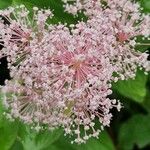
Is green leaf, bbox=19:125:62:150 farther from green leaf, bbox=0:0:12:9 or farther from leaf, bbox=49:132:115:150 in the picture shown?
green leaf, bbox=0:0:12:9

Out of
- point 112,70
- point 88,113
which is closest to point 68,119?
point 88,113

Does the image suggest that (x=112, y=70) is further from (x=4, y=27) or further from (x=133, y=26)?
(x=4, y=27)

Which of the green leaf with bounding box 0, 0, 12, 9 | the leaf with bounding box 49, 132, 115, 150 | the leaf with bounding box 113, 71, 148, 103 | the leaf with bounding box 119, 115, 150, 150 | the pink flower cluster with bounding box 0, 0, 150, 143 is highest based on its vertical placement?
the green leaf with bounding box 0, 0, 12, 9

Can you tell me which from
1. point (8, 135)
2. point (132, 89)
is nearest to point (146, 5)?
point (132, 89)

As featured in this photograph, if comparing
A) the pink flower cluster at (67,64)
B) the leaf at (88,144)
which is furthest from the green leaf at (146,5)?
the leaf at (88,144)

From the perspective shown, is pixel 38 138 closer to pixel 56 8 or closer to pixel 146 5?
pixel 56 8

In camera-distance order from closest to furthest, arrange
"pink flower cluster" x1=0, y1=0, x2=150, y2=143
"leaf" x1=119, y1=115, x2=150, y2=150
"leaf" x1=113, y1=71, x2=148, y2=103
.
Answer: "pink flower cluster" x1=0, y1=0, x2=150, y2=143, "leaf" x1=113, y1=71, x2=148, y2=103, "leaf" x1=119, y1=115, x2=150, y2=150

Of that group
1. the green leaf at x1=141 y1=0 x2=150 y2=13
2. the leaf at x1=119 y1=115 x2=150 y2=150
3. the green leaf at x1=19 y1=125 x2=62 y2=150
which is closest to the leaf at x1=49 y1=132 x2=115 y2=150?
the green leaf at x1=19 y1=125 x2=62 y2=150
